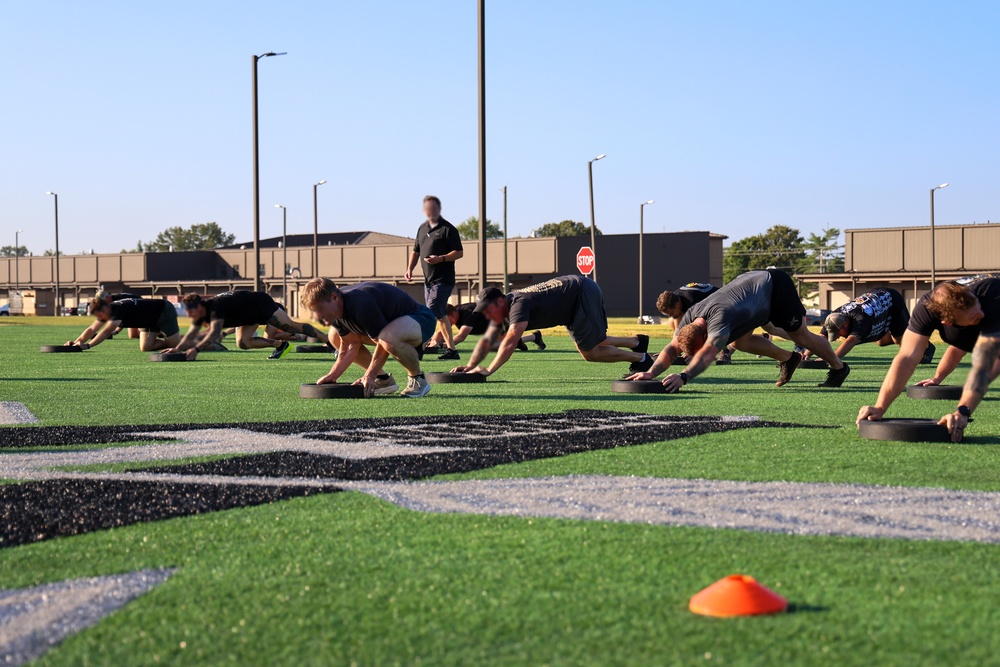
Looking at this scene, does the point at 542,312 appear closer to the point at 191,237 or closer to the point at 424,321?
the point at 424,321

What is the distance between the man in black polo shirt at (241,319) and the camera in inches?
642

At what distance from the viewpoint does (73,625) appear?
3078mm

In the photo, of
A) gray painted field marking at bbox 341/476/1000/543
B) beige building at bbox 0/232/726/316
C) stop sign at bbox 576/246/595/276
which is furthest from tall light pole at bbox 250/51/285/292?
beige building at bbox 0/232/726/316

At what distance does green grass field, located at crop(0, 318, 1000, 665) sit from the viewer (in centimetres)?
285

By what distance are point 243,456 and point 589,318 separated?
22.1ft

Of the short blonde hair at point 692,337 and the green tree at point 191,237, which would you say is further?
the green tree at point 191,237

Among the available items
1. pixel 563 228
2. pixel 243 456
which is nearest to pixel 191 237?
pixel 563 228

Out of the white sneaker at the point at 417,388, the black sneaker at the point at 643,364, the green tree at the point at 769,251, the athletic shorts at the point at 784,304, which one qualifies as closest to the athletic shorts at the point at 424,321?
the white sneaker at the point at 417,388

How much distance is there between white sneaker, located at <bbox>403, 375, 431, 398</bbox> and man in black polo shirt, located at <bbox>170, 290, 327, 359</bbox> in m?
5.57

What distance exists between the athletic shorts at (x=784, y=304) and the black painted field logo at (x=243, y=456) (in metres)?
Answer: 2.96

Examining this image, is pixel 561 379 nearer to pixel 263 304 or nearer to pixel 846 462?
pixel 263 304

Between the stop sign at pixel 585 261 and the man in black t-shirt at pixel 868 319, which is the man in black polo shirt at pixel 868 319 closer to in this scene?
the man in black t-shirt at pixel 868 319

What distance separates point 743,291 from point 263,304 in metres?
8.71

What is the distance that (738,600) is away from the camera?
306 centimetres
